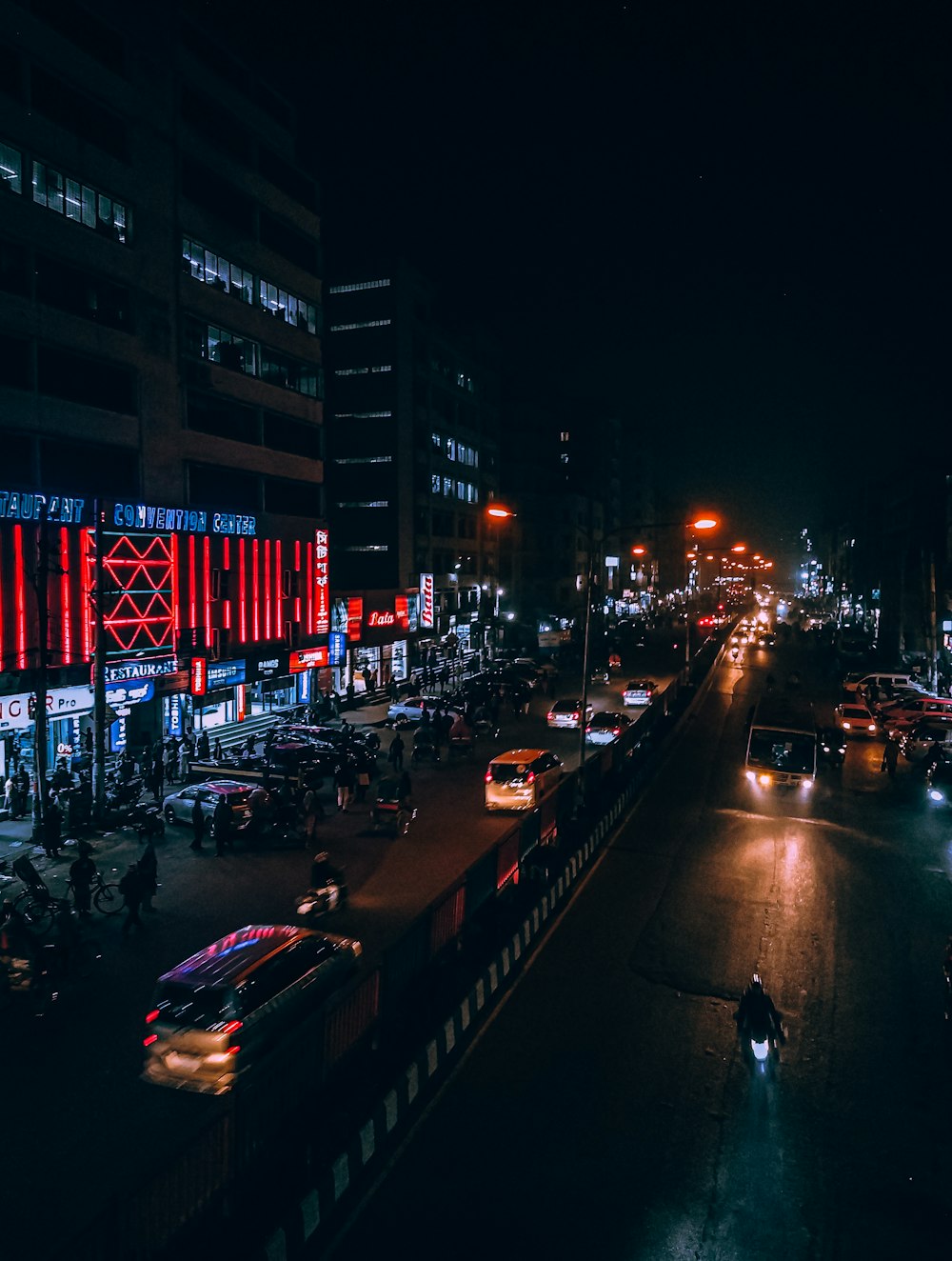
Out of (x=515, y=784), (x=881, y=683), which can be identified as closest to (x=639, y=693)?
(x=881, y=683)

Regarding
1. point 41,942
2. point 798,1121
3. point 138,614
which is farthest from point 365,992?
point 138,614

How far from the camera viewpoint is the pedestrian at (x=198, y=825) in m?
22.4

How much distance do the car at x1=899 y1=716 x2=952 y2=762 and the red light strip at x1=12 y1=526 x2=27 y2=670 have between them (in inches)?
1333

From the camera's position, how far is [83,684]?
28.9 meters

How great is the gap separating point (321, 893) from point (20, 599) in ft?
50.6

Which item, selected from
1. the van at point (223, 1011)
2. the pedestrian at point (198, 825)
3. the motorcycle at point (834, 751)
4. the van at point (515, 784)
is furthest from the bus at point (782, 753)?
the van at point (223, 1011)

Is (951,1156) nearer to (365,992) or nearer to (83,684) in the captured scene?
(365,992)

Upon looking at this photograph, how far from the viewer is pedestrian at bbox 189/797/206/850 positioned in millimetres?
22359

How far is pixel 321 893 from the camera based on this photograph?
1725 cm

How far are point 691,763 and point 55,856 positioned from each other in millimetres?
22973

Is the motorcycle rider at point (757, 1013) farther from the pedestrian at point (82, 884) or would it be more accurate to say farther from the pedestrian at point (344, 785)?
the pedestrian at point (344, 785)

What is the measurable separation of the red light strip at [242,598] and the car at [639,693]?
920 inches

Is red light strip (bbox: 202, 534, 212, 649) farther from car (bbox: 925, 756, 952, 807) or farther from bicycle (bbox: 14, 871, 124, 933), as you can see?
car (bbox: 925, 756, 952, 807)

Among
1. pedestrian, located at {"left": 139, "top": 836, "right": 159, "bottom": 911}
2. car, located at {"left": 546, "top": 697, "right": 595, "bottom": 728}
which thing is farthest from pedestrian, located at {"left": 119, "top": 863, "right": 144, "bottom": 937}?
car, located at {"left": 546, "top": 697, "right": 595, "bottom": 728}
